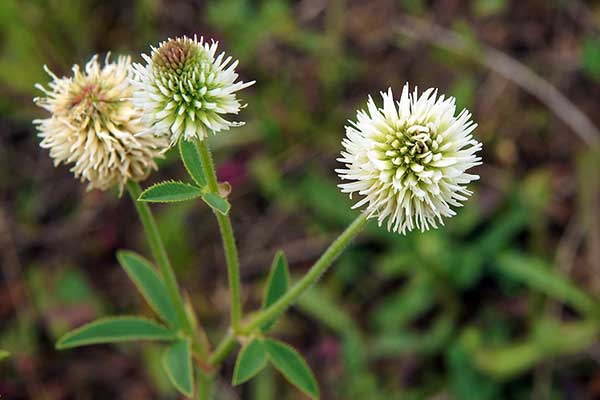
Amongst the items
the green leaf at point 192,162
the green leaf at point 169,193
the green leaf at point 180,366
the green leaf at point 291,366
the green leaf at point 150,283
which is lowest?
the green leaf at point 180,366

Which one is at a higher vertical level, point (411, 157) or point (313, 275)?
point (411, 157)

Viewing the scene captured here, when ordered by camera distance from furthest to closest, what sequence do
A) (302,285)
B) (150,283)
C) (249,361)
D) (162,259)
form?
(150,283) < (162,259) < (249,361) < (302,285)

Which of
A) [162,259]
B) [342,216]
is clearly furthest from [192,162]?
[342,216]

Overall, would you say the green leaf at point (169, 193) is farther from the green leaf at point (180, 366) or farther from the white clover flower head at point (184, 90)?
the green leaf at point (180, 366)

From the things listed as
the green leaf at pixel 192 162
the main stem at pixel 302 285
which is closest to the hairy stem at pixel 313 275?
the main stem at pixel 302 285

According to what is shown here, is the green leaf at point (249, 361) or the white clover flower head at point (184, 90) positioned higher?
the white clover flower head at point (184, 90)

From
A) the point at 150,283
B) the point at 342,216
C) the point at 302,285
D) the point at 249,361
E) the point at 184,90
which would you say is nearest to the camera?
the point at 184,90

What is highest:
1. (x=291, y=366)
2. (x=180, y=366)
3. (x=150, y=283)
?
→ (x=150, y=283)

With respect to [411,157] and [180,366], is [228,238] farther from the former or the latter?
[411,157]
